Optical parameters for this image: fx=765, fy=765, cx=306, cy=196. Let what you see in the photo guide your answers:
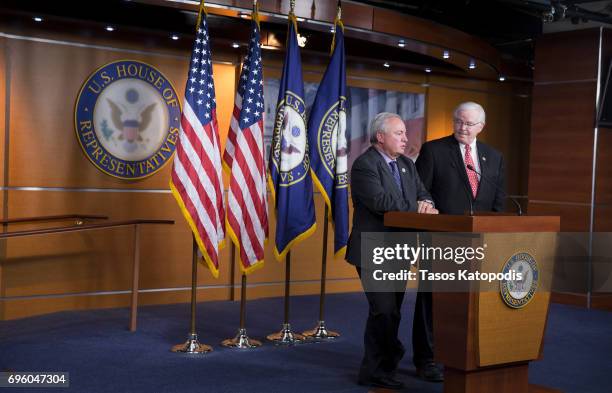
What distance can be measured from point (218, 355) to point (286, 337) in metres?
0.73

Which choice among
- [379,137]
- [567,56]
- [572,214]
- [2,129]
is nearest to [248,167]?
[379,137]

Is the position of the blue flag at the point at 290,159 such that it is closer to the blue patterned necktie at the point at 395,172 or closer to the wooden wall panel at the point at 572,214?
the blue patterned necktie at the point at 395,172

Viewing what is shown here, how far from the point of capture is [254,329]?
6.62 m

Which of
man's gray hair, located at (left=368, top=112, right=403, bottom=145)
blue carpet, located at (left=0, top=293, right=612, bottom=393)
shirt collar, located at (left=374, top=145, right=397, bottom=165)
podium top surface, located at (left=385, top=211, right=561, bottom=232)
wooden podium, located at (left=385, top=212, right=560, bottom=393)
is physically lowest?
blue carpet, located at (left=0, top=293, right=612, bottom=393)

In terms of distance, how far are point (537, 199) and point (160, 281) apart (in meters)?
4.44

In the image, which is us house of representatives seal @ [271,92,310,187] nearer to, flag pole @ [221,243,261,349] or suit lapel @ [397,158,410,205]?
flag pole @ [221,243,261,349]

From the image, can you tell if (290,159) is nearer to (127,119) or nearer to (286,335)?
(286,335)

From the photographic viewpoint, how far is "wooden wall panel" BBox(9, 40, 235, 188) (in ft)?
22.3

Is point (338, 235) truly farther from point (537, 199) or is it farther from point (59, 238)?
point (537, 199)

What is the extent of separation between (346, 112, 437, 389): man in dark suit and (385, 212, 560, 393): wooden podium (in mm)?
265

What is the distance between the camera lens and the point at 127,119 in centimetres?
727

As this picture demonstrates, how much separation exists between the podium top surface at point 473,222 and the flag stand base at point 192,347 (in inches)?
79.4

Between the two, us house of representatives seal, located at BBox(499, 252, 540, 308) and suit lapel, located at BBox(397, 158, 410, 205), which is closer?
us house of representatives seal, located at BBox(499, 252, 540, 308)

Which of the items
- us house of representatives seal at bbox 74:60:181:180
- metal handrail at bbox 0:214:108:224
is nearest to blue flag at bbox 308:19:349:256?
us house of representatives seal at bbox 74:60:181:180
